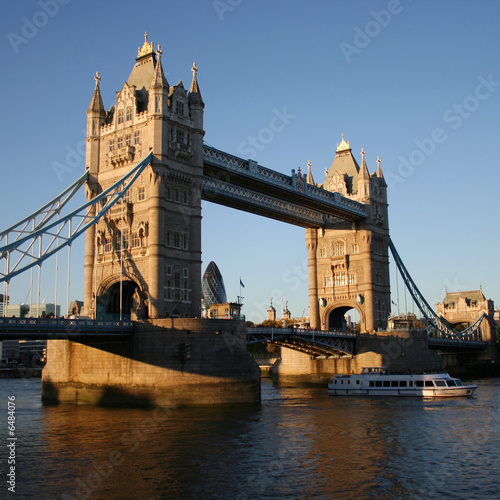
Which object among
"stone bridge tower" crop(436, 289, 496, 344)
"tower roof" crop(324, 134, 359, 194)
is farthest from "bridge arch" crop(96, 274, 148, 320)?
"stone bridge tower" crop(436, 289, 496, 344)

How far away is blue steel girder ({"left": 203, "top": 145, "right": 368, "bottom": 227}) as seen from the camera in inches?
2448

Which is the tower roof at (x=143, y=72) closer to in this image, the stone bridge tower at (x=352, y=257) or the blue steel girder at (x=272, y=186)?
the blue steel girder at (x=272, y=186)

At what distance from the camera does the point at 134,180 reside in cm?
5491

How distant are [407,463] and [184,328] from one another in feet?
78.6

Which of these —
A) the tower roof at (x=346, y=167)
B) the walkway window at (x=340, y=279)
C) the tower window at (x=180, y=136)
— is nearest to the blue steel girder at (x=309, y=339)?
the walkway window at (x=340, y=279)

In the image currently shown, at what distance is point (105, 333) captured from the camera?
47562 mm

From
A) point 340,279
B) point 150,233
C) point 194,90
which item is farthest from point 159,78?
point 340,279

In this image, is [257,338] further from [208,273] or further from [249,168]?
[208,273]

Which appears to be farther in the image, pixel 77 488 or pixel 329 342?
pixel 329 342

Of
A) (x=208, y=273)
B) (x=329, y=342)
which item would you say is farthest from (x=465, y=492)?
(x=208, y=273)

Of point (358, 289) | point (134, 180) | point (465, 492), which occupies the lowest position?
point (465, 492)

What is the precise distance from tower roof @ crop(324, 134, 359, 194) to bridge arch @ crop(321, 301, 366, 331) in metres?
15.8

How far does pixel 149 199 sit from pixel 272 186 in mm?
17729

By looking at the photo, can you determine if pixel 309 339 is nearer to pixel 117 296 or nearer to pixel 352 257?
pixel 352 257
